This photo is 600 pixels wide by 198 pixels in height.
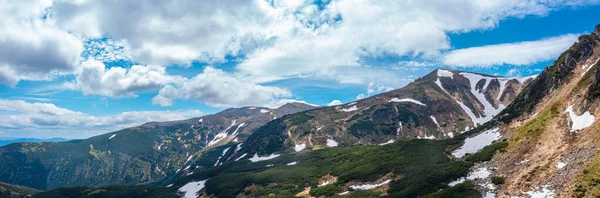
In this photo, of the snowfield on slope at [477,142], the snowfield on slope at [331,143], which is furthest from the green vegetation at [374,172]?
the snowfield on slope at [331,143]

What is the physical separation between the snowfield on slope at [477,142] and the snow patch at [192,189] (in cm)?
8926

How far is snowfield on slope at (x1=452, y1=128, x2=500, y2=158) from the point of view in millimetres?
69062

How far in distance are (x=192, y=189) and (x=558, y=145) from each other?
120617 mm

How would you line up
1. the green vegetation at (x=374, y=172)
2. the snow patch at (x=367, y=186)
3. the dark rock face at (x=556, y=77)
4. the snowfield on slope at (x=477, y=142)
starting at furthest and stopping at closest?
the dark rock face at (x=556, y=77)
the snowfield on slope at (x=477, y=142)
the snow patch at (x=367, y=186)
the green vegetation at (x=374, y=172)

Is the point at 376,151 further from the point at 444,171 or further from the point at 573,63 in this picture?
the point at 573,63

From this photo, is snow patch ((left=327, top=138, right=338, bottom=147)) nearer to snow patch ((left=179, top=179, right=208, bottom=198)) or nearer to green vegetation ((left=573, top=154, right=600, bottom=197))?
snow patch ((left=179, top=179, right=208, bottom=198))

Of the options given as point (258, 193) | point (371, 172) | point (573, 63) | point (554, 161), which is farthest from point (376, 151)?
point (554, 161)

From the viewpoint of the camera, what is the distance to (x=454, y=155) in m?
70.7

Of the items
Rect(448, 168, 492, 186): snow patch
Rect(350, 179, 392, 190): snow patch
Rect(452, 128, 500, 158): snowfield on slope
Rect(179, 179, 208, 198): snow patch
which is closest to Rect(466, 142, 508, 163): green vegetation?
Rect(448, 168, 492, 186): snow patch

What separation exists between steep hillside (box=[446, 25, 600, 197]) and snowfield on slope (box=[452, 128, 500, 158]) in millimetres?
2132

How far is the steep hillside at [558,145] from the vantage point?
3622 centimetres

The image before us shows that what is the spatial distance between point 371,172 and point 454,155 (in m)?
18.4

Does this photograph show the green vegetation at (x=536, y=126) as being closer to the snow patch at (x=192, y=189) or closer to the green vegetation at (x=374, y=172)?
the green vegetation at (x=374, y=172)

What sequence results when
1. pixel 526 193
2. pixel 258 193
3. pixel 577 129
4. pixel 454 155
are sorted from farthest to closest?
pixel 258 193 → pixel 454 155 → pixel 577 129 → pixel 526 193
